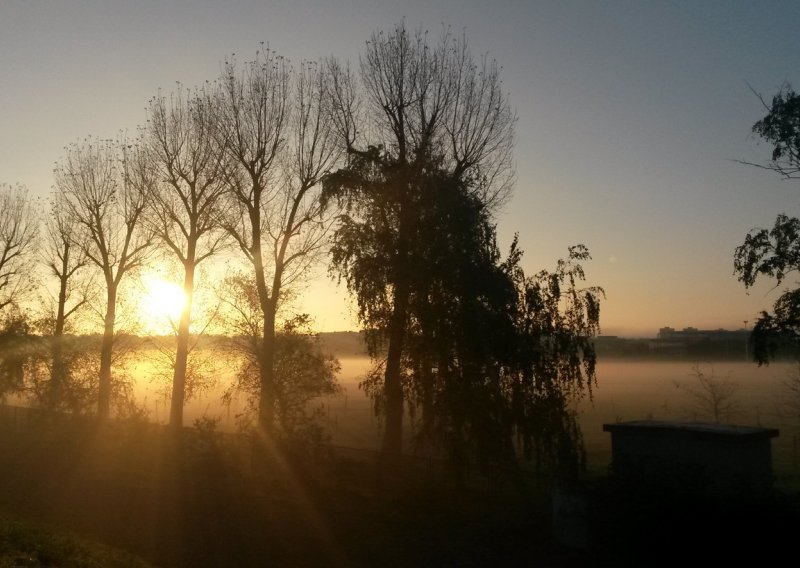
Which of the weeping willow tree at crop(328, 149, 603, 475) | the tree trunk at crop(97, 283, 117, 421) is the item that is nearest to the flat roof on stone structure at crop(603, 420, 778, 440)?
the weeping willow tree at crop(328, 149, 603, 475)

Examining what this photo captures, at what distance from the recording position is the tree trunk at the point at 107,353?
43625mm

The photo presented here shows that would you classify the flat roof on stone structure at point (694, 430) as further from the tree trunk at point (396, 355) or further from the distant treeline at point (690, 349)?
the distant treeline at point (690, 349)

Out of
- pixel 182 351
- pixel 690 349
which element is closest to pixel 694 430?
pixel 182 351

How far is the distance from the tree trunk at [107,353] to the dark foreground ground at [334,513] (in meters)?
12.1

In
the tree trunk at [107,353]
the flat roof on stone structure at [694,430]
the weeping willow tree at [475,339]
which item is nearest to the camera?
the flat roof on stone structure at [694,430]

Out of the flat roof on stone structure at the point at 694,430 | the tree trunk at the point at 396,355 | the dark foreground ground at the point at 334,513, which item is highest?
the tree trunk at the point at 396,355

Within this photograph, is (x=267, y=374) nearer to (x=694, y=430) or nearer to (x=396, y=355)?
(x=396, y=355)

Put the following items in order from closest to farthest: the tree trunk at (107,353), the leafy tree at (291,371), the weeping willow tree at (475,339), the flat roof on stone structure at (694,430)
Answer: the flat roof on stone structure at (694,430)
the weeping willow tree at (475,339)
the leafy tree at (291,371)
the tree trunk at (107,353)

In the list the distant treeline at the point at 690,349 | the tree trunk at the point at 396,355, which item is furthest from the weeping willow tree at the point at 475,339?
the distant treeline at the point at 690,349

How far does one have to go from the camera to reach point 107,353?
45344mm

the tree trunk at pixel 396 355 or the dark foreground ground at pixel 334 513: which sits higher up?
the tree trunk at pixel 396 355

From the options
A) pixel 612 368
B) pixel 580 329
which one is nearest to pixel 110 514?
pixel 580 329

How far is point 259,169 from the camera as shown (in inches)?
1314

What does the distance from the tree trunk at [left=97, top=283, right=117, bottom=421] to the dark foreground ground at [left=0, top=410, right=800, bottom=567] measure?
12062 mm
